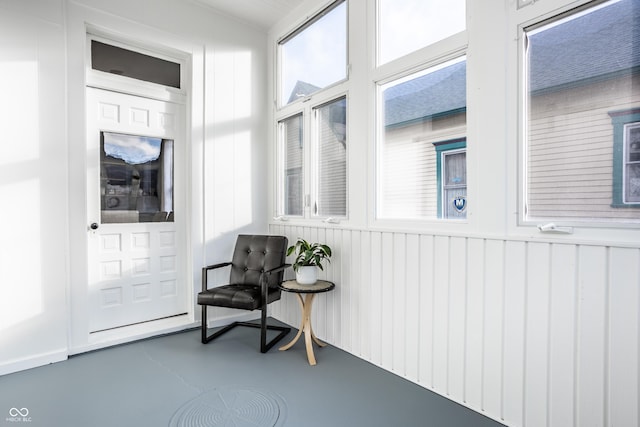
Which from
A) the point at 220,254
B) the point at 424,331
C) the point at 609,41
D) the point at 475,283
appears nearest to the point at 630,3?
the point at 609,41

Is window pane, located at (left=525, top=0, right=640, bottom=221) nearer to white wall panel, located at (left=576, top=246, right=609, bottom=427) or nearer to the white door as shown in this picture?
white wall panel, located at (left=576, top=246, right=609, bottom=427)

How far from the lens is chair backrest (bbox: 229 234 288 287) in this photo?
10.7 feet

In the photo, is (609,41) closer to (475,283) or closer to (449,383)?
(475,283)

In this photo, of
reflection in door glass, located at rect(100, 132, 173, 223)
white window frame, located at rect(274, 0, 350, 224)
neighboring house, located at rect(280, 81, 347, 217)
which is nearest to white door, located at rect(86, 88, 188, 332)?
reflection in door glass, located at rect(100, 132, 173, 223)

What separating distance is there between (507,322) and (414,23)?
2010 millimetres

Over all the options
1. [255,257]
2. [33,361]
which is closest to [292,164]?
[255,257]

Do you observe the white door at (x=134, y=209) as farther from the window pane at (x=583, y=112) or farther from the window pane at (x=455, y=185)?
the window pane at (x=583, y=112)

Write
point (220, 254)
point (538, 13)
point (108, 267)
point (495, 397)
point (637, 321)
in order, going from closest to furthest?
point (637, 321) → point (538, 13) → point (495, 397) → point (108, 267) → point (220, 254)

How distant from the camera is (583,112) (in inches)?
67.0

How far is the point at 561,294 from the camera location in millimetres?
1709

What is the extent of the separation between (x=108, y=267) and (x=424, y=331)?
108 inches

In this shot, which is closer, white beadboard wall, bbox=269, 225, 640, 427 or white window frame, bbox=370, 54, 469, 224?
white beadboard wall, bbox=269, 225, 640, 427

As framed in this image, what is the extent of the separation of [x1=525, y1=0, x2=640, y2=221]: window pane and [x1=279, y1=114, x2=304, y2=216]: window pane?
2.16 m

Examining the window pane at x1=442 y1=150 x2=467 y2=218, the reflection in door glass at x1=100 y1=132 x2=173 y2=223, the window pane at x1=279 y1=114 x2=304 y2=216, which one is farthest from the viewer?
the window pane at x1=279 y1=114 x2=304 y2=216
